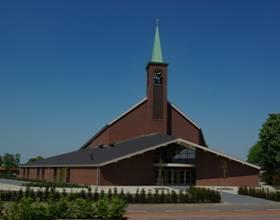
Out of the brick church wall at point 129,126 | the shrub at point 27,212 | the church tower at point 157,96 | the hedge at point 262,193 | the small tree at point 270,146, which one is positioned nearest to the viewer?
the shrub at point 27,212

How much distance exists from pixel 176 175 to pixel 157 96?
40.8 ft

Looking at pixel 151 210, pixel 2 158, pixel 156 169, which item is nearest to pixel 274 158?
pixel 156 169

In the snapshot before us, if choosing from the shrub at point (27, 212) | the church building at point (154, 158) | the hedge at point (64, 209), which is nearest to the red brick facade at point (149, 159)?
the church building at point (154, 158)

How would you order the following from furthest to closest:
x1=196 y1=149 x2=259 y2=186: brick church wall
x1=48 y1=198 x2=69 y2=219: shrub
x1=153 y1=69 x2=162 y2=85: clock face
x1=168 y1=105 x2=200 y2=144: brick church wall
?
x1=168 y1=105 x2=200 y2=144: brick church wall, x1=153 y1=69 x2=162 y2=85: clock face, x1=196 y1=149 x2=259 y2=186: brick church wall, x1=48 y1=198 x2=69 y2=219: shrub

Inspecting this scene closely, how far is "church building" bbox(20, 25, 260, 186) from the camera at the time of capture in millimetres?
41438

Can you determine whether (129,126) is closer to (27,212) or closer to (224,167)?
(224,167)

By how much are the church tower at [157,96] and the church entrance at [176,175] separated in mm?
8603

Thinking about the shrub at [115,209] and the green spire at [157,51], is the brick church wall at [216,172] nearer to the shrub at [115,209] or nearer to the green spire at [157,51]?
the green spire at [157,51]

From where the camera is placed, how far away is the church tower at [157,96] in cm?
5359

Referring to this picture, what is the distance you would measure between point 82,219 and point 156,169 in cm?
3019

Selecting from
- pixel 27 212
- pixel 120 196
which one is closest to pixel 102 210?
pixel 27 212

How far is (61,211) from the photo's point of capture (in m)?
14.3

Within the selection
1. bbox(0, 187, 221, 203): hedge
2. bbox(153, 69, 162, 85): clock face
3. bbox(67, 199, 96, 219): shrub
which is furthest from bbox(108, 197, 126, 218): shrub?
bbox(153, 69, 162, 85): clock face

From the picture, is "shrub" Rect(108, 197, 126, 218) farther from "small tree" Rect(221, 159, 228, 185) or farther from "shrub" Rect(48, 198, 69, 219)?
"small tree" Rect(221, 159, 228, 185)
